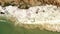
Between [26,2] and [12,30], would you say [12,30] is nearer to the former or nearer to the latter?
[12,30]

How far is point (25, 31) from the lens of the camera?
10.9ft

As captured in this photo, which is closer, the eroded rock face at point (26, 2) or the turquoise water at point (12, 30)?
the turquoise water at point (12, 30)

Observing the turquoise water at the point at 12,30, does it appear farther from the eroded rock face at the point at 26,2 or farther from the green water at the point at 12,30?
the eroded rock face at the point at 26,2

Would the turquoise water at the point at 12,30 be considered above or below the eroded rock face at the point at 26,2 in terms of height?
below

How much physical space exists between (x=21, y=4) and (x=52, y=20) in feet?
2.96

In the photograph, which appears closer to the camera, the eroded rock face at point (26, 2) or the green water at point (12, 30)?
the green water at point (12, 30)

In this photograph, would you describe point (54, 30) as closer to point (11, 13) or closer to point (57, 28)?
point (57, 28)

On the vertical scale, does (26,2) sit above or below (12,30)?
above

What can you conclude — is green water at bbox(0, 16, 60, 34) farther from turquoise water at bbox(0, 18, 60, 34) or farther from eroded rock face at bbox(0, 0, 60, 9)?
eroded rock face at bbox(0, 0, 60, 9)

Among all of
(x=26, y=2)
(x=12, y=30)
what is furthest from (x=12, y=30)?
(x=26, y=2)

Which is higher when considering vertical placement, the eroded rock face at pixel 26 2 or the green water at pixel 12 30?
the eroded rock face at pixel 26 2

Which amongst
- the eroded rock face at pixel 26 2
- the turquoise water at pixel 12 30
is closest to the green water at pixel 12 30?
the turquoise water at pixel 12 30

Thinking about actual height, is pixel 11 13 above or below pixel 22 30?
above

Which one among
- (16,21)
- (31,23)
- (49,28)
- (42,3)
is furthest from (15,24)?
(42,3)
